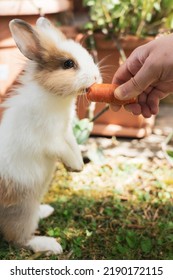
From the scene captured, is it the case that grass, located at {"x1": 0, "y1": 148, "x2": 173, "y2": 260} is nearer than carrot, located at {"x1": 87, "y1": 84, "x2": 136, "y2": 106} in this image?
No

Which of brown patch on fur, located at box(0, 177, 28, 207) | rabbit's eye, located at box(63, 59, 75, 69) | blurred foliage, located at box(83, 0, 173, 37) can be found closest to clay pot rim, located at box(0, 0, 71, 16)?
blurred foliage, located at box(83, 0, 173, 37)

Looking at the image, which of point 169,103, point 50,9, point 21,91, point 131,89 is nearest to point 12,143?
point 21,91

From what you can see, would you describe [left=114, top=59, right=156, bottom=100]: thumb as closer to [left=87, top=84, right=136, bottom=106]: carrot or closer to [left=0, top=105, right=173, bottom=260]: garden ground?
[left=87, top=84, right=136, bottom=106]: carrot

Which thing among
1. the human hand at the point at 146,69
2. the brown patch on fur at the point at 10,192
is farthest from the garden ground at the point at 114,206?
the human hand at the point at 146,69

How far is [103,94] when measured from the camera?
1977mm

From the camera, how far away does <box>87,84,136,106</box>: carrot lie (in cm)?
195

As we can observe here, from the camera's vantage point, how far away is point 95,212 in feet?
8.41

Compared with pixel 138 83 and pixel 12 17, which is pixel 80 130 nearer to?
pixel 12 17

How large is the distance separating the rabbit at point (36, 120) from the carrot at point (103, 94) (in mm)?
37

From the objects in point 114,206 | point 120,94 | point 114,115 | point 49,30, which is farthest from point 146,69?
point 114,115

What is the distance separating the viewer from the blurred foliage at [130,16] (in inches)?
123

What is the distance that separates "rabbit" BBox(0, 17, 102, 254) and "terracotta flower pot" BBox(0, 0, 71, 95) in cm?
77

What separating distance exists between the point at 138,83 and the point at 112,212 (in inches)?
38.7
